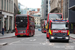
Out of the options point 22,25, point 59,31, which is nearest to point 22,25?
point 22,25

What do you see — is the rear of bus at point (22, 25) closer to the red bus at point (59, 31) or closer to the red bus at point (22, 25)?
the red bus at point (22, 25)

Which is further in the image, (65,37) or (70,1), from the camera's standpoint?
(70,1)

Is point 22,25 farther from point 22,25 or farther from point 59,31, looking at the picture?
point 59,31

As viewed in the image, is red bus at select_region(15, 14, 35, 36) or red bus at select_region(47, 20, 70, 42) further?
red bus at select_region(15, 14, 35, 36)

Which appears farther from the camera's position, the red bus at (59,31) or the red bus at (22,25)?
the red bus at (22,25)

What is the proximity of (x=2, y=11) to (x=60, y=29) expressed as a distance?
26.1 metres

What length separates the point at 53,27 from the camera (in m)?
19.2

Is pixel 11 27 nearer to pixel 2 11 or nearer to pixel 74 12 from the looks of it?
pixel 2 11

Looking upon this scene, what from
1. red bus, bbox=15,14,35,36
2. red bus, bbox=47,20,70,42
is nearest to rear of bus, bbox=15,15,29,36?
red bus, bbox=15,14,35,36

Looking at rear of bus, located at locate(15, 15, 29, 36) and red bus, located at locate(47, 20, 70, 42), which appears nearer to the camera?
red bus, located at locate(47, 20, 70, 42)

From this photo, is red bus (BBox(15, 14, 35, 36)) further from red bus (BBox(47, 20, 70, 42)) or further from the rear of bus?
red bus (BBox(47, 20, 70, 42))

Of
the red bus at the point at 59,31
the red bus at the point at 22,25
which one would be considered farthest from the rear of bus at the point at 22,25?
→ the red bus at the point at 59,31

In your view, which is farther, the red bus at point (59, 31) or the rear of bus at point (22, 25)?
the rear of bus at point (22, 25)

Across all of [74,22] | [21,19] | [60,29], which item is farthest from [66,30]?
[74,22]
